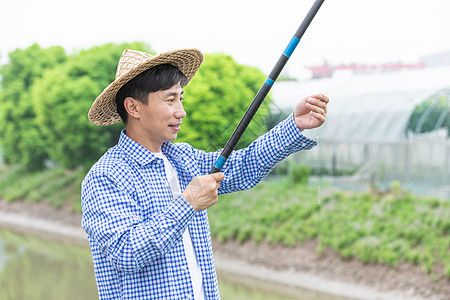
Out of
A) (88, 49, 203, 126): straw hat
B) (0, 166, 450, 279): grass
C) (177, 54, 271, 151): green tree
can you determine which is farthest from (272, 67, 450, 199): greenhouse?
(88, 49, 203, 126): straw hat

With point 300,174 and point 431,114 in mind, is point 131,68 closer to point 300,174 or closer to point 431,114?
point 431,114

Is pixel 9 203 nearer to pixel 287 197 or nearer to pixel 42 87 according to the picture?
pixel 42 87

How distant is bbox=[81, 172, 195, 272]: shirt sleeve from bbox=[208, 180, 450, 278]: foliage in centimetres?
546

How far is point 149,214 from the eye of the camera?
5.24ft

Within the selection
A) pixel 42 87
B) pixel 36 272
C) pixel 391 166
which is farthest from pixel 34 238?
pixel 391 166

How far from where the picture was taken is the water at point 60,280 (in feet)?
22.0

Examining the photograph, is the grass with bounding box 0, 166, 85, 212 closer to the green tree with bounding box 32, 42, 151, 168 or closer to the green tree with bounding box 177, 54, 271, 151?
the green tree with bounding box 32, 42, 151, 168

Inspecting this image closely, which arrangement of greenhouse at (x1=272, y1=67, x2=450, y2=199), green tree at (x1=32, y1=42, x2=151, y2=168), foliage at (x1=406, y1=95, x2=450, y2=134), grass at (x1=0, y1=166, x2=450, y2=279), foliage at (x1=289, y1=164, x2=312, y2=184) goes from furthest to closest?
1. green tree at (x1=32, y1=42, x2=151, y2=168)
2. foliage at (x1=289, y1=164, x2=312, y2=184)
3. foliage at (x1=406, y1=95, x2=450, y2=134)
4. greenhouse at (x1=272, y1=67, x2=450, y2=199)
5. grass at (x1=0, y1=166, x2=450, y2=279)

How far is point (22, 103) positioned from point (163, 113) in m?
15.9

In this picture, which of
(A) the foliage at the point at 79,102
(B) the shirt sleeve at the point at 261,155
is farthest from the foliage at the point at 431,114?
(B) the shirt sleeve at the point at 261,155

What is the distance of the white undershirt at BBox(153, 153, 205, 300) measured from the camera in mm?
1663

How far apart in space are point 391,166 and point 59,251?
5385mm

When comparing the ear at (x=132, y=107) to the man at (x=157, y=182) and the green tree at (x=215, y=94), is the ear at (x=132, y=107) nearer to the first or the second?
the man at (x=157, y=182)

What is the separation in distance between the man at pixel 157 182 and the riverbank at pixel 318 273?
4947 millimetres
